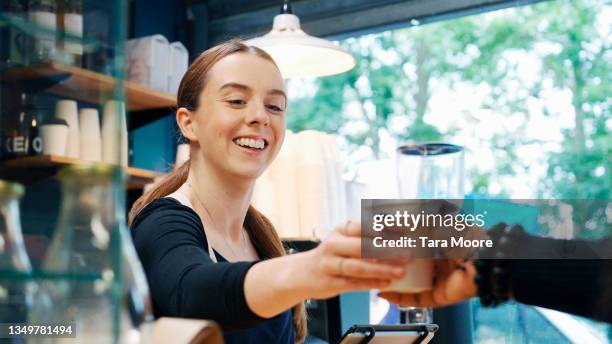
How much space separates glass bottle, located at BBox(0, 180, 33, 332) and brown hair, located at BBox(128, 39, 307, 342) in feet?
2.73

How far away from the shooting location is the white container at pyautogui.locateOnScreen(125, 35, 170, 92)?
3.82m

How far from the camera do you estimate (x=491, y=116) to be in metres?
4.43

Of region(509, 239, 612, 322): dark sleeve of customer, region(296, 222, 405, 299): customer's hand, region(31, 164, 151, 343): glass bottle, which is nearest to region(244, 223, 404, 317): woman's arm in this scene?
region(296, 222, 405, 299): customer's hand

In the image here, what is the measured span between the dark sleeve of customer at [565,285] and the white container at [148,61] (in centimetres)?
316

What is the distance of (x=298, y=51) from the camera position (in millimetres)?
2920

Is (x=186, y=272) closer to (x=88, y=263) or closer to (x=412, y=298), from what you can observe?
(x=412, y=298)

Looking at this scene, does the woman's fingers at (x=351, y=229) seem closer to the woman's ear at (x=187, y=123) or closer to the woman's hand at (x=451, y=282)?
the woman's hand at (x=451, y=282)

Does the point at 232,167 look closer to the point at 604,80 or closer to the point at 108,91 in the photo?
the point at 108,91

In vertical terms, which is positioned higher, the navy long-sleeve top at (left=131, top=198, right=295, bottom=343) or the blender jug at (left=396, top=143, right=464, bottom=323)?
the blender jug at (left=396, top=143, right=464, bottom=323)

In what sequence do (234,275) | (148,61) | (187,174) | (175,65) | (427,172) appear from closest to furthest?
(234,275)
(187,174)
(427,172)
(148,61)
(175,65)

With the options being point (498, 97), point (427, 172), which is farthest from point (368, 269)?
point (498, 97)

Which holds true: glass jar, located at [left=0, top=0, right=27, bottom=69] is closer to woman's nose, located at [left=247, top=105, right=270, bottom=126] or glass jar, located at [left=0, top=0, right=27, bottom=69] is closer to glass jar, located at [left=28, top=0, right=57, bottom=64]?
glass jar, located at [left=28, top=0, right=57, bottom=64]

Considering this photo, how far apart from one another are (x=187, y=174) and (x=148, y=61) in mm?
2295

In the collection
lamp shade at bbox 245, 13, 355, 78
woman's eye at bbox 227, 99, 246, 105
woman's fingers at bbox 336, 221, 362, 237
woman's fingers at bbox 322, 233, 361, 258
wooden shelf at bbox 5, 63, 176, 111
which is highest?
lamp shade at bbox 245, 13, 355, 78
